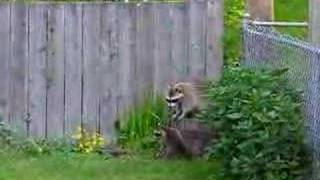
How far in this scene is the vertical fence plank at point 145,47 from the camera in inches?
436

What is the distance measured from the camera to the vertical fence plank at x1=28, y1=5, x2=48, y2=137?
1098 cm

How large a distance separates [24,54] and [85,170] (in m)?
1.70

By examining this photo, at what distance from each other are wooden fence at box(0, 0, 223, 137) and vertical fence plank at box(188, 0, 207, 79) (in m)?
0.01

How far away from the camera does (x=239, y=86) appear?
29.3ft

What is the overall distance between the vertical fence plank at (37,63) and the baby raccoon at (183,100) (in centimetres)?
133

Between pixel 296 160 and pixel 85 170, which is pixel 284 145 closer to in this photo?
pixel 296 160

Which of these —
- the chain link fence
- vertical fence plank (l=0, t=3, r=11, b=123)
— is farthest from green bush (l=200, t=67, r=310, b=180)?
vertical fence plank (l=0, t=3, r=11, b=123)

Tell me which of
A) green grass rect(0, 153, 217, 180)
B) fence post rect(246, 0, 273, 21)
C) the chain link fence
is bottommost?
green grass rect(0, 153, 217, 180)

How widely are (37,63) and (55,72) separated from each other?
207 millimetres

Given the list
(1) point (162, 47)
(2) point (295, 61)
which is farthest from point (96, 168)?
(2) point (295, 61)

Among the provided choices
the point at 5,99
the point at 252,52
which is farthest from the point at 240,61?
the point at 5,99

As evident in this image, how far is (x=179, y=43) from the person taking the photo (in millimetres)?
11148

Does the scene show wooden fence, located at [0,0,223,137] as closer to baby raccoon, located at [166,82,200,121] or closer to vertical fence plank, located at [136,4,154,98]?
vertical fence plank, located at [136,4,154,98]

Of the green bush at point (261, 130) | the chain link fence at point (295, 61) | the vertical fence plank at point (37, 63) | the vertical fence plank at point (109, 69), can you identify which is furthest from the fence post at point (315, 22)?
the vertical fence plank at point (37, 63)
